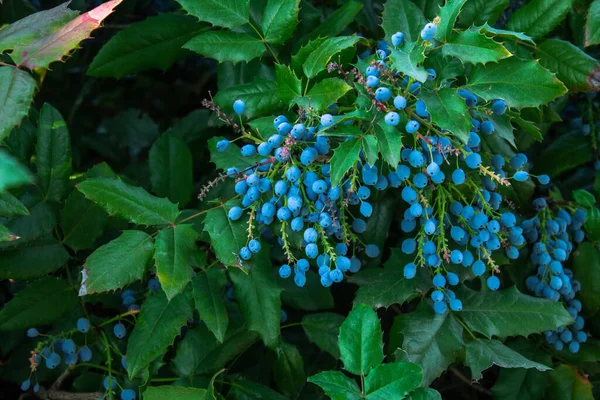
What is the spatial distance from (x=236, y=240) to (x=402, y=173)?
38 centimetres

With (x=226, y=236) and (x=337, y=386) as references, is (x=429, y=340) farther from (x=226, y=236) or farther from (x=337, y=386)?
(x=226, y=236)

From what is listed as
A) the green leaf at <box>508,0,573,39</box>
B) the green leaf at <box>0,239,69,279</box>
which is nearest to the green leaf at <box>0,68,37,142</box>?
the green leaf at <box>0,239,69,279</box>

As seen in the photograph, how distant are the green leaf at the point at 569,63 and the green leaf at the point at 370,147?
714 millimetres

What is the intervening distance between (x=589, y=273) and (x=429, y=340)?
1.82ft

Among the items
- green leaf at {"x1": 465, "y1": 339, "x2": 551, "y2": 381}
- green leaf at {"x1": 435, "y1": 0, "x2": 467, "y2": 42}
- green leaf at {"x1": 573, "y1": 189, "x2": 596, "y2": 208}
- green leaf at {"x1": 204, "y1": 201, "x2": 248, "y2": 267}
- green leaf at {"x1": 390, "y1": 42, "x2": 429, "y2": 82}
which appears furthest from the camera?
green leaf at {"x1": 573, "y1": 189, "x2": 596, "y2": 208}

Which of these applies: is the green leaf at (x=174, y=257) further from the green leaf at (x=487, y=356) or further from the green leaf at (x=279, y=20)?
the green leaf at (x=487, y=356)

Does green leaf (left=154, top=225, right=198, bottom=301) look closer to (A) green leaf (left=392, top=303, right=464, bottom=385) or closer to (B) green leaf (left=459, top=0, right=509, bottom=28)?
(A) green leaf (left=392, top=303, right=464, bottom=385)

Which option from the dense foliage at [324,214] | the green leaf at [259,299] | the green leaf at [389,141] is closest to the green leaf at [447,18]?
the dense foliage at [324,214]

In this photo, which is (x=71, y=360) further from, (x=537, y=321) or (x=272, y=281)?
(x=537, y=321)

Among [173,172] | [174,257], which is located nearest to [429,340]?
[174,257]

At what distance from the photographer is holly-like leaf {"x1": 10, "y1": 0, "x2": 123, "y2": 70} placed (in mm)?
1291

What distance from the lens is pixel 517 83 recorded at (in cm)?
126

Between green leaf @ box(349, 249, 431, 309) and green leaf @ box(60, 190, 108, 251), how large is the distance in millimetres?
675

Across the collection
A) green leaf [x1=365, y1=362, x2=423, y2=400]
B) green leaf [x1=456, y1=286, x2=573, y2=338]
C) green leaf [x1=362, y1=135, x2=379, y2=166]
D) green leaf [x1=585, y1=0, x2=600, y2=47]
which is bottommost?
green leaf [x1=456, y1=286, x2=573, y2=338]
